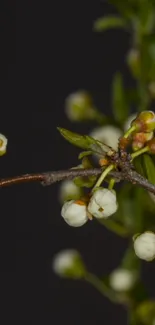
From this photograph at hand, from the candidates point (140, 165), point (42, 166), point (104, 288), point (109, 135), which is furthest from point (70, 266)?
point (42, 166)

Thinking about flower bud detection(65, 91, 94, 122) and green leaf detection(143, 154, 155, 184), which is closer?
green leaf detection(143, 154, 155, 184)

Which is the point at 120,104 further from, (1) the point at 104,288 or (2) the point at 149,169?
(2) the point at 149,169

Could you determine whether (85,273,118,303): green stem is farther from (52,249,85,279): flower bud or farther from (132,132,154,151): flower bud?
(132,132,154,151): flower bud

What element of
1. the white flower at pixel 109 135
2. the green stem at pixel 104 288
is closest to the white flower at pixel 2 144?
the white flower at pixel 109 135

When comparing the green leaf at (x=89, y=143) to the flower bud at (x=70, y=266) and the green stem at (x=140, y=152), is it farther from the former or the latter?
the flower bud at (x=70, y=266)

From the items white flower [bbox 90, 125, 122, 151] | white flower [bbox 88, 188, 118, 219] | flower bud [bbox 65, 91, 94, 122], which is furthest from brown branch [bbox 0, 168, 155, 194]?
flower bud [bbox 65, 91, 94, 122]
